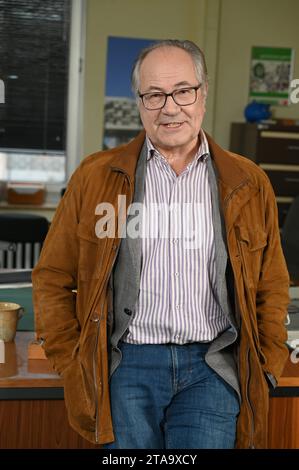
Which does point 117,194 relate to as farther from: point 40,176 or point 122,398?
point 40,176

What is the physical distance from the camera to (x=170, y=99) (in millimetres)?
1983

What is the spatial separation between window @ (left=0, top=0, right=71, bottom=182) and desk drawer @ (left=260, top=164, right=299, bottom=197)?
1983 millimetres

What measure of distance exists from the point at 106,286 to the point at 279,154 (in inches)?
201

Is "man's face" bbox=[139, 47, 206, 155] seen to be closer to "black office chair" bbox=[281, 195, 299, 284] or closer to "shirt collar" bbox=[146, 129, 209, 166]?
"shirt collar" bbox=[146, 129, 209, 166]

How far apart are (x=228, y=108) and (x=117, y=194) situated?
5.41m

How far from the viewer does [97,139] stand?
23.1ft

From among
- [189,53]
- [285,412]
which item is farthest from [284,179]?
[189,53]

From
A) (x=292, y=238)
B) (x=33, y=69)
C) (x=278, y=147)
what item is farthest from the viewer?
(x=33, y=69)

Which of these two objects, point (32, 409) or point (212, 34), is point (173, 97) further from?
point (212, 34)

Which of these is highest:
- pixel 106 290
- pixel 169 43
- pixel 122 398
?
pixel 169 43

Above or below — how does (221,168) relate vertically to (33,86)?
below

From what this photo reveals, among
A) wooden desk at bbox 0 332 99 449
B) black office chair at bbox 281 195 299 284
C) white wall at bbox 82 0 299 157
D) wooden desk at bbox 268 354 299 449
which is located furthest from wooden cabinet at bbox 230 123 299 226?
wooden desk at bbox 0 332 99 449
